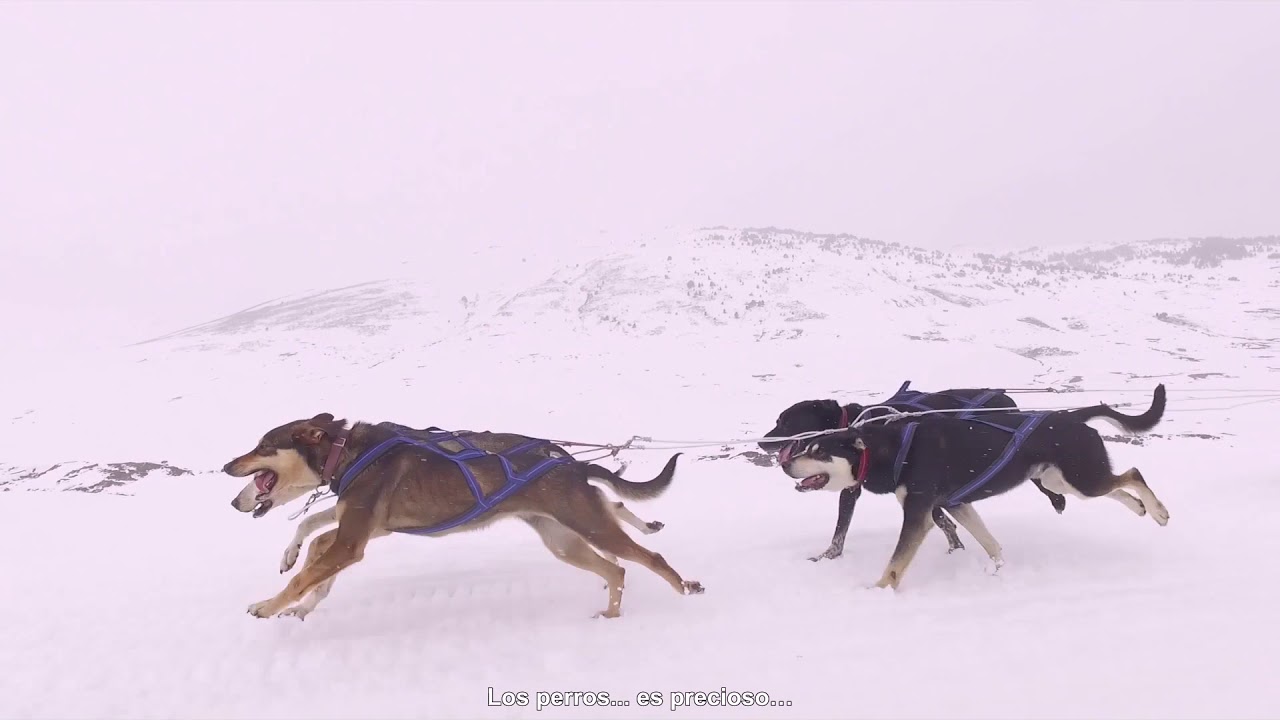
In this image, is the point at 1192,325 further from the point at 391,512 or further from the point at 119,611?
the point at 119,611

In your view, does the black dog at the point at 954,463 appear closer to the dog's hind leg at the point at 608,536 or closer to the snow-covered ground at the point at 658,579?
the snow-covered ground at the point at 658,579

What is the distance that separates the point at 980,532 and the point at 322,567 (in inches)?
176

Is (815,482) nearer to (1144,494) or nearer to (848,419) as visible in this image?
(848,419)

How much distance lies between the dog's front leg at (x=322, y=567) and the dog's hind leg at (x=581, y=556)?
3.44 feet

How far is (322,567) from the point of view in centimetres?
374

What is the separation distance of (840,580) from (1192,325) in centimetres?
2065

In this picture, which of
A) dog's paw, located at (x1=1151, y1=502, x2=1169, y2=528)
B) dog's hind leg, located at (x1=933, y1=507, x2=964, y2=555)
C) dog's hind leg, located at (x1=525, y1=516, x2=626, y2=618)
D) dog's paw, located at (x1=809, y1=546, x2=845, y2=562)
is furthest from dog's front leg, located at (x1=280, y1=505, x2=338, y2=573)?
dog's paw, located at (x1=1151, y1=502, x2=1169, y2=528)

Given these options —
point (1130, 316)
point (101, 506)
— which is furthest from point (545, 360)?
point (1130, 316)

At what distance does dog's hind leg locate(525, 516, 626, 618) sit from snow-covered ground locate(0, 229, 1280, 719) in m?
0.14

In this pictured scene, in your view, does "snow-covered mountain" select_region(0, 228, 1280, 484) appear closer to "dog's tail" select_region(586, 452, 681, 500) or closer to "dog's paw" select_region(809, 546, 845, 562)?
"dog's paw" select_region(809, 546, 845, 562)

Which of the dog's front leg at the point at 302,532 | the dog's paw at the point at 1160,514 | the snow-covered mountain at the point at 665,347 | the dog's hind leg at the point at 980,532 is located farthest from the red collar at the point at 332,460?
the snow-covered mountain at the point at 665,347

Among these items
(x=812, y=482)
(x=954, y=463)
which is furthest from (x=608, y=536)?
(x=954, y=463)

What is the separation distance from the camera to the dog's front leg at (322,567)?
367 cm

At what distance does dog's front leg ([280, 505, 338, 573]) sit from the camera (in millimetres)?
4539
